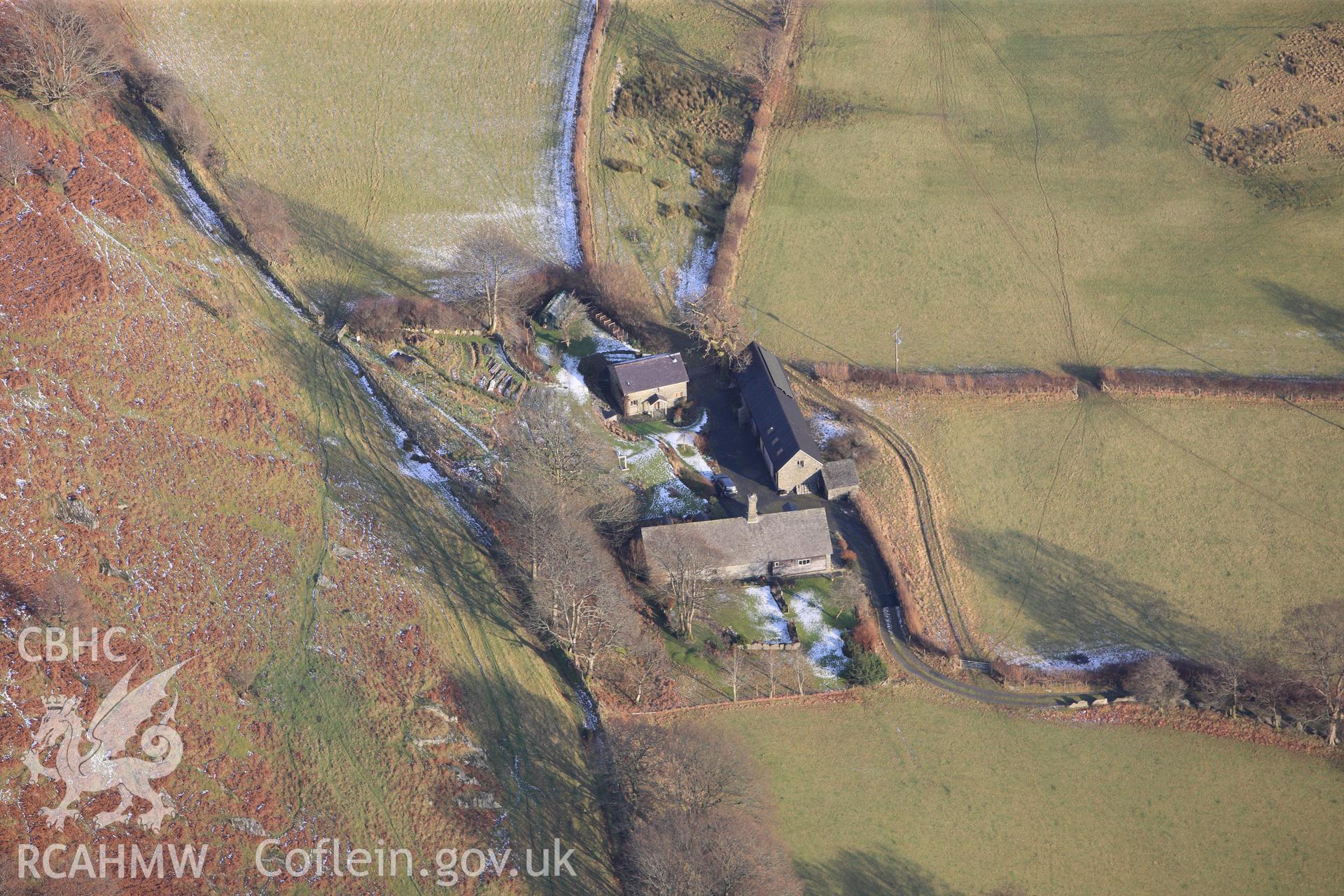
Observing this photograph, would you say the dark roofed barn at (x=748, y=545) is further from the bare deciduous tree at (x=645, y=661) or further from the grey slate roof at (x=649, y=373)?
the grey slate roof at (x=649, y=373)

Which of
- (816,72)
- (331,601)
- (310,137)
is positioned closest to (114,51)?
(310,137)

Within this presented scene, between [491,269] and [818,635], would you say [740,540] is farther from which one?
[491,269]

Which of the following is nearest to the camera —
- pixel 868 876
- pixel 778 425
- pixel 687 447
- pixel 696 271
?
pixel 868 876

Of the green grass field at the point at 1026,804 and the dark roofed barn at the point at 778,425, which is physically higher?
the dark roofed barn at the point at 778,425

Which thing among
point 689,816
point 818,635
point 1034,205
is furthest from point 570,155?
point 689,816

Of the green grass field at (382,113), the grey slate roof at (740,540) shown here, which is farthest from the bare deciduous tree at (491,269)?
the grey slate roof at (740,540)

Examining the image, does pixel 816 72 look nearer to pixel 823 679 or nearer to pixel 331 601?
pixel 823 679
